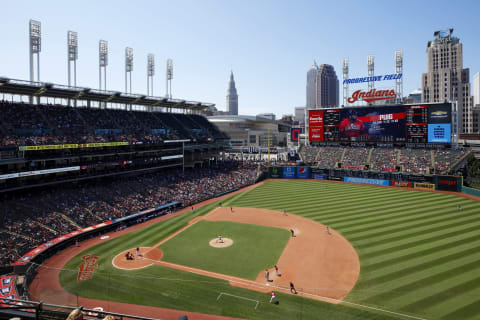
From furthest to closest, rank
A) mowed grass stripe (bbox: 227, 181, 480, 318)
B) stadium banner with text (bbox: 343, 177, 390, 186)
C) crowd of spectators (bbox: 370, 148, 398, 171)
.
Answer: crowd of spectators (bbox: 370, 148, 398, 171) → stadium banner with text (bbox: 343, 177, 390, 186) → mowed grass stripe (bbox: 227, 181, 480, 318)

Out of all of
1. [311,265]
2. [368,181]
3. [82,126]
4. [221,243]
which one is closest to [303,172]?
[368,181]

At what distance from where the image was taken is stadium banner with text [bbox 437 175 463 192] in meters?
46.7

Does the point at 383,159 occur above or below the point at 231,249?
above

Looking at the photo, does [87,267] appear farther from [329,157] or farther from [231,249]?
[329,157]

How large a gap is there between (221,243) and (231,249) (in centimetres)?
172

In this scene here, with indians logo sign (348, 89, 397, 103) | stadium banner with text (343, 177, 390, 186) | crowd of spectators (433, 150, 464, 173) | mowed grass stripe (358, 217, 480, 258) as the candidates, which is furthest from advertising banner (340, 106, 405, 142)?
mowed grass stripe (358, 217, 480, 258)

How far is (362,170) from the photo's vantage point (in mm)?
55812

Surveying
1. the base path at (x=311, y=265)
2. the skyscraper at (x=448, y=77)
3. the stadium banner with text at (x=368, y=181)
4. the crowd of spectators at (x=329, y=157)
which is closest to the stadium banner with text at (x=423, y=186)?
the stadium banner with text at (x=368, y=181)

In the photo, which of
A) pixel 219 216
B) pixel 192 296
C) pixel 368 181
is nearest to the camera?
pixel 192 296

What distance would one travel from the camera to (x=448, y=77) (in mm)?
123312

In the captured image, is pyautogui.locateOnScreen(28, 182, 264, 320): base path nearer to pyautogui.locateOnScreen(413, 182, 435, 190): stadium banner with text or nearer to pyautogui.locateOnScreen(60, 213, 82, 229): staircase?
pyautogui.locateOnScreen(60, 213, 82, 229): staircase

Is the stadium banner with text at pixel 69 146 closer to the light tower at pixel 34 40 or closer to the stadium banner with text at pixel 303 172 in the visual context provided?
the light tower at pixel 34 40

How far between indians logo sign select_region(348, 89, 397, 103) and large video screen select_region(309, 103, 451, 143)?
194cm

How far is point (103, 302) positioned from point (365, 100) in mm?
58760
